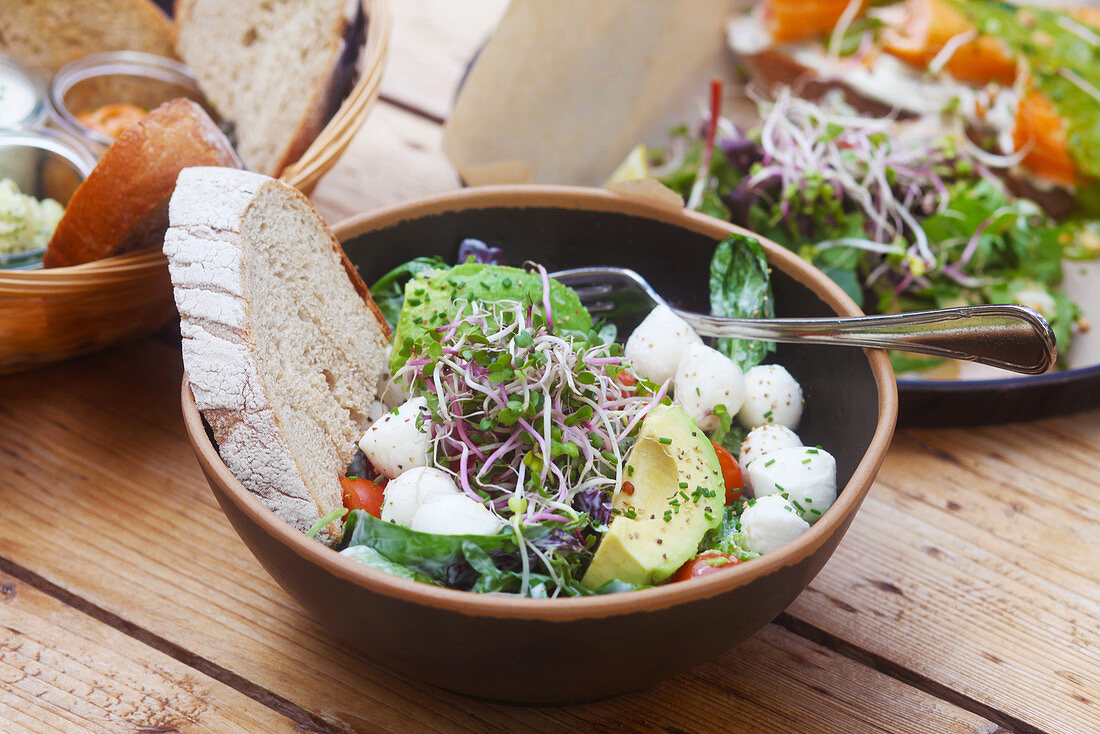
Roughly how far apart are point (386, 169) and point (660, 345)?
982 mm

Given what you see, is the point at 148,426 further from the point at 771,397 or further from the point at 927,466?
the point at 927,466

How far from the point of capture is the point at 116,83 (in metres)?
1.94

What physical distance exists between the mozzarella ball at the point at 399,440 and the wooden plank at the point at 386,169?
801 millimetres

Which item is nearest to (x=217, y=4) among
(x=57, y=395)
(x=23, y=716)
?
(x=57, y=395)

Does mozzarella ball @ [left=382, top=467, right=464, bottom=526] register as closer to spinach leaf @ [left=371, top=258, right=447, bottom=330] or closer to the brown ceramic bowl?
the brown ceramic bowl

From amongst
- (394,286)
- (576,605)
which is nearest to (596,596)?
(576,605)

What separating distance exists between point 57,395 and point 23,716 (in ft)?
1.99

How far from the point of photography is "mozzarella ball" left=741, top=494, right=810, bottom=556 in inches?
41.7

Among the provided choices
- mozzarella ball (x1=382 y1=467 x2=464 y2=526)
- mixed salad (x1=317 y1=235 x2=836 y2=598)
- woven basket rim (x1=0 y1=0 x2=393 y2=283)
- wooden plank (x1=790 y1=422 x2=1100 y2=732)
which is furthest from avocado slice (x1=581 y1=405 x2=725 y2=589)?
woven basket rim (x1=0 y1=0 x2=393 y2=283)

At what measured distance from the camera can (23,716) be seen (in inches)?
42.2

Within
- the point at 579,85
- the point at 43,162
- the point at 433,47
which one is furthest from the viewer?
the point at 433,47

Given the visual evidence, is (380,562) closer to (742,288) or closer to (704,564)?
(704,564)

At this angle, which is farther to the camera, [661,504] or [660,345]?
[660,345]

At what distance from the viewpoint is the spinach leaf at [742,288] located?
53.2 inches
